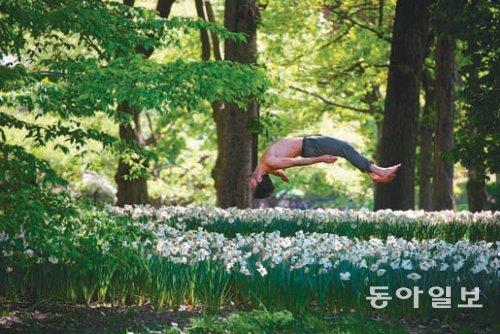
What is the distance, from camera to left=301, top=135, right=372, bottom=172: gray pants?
29.4 ft

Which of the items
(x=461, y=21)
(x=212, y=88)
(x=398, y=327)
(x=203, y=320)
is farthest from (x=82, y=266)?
(x=461, y=21)

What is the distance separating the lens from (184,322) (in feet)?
25.0

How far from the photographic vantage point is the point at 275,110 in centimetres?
2875

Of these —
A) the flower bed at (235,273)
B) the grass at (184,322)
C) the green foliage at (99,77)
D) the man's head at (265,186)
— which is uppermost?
the green foliage at (99,77)

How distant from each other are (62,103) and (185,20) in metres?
2.36

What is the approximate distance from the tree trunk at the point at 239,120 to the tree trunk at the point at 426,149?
6.81 meters

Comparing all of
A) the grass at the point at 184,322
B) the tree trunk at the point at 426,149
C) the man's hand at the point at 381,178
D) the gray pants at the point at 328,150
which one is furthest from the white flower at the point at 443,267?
the tree trunk at the point at 426,149

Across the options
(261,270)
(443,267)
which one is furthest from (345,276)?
(443,267)

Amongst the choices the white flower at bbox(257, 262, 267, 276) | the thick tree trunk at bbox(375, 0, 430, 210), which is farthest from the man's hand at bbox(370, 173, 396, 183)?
the thick tree trunk at bbox(375, 0, 430, 210)

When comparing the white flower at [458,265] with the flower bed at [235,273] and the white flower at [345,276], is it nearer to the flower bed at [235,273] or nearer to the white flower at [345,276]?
the flower bed at [235,273]

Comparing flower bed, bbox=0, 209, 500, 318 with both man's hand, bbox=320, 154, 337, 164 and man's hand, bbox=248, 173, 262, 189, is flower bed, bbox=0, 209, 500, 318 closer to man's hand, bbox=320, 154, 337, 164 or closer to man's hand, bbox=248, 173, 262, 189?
man's hand, bbox=248, 173, 262, 189

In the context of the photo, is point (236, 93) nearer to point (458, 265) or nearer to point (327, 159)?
point (327, 159)

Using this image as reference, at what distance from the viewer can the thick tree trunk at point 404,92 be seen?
621 inches

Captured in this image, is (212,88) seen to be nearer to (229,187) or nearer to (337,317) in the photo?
(337,317)
